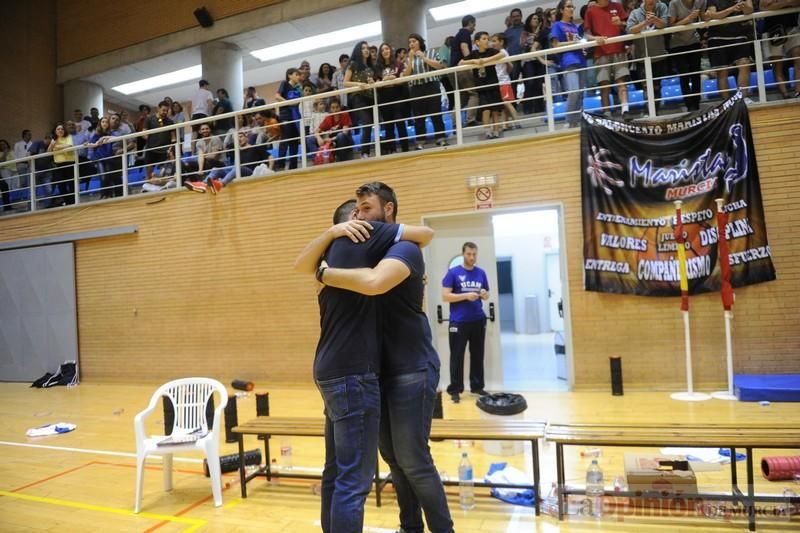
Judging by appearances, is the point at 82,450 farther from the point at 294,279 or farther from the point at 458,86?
the point at 458,86

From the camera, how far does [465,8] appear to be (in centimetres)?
1184

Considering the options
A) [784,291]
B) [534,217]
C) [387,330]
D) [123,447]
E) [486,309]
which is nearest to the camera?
[387,330]

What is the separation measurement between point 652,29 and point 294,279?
644 cm

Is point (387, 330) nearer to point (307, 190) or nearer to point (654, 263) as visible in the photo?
point (654, 263)

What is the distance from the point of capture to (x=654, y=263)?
6.69 metres

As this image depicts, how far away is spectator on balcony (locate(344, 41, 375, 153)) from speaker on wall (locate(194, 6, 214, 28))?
6.10 meters

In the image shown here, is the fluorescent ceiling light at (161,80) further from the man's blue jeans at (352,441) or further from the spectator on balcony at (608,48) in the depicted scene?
the man's blue jeans at (352,441)

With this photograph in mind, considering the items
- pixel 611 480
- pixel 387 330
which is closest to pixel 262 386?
pixel 611 480

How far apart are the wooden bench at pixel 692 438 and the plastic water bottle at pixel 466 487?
24.1 inches

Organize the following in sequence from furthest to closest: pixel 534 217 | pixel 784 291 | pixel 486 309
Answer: pixel 534 217
pixel 486 309
pixel 784 291

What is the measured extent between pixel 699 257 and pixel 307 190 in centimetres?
588

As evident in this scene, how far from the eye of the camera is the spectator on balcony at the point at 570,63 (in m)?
7.45

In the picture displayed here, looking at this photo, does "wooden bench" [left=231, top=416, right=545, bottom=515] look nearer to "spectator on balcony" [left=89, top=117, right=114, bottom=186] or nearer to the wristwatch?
the wristwatch

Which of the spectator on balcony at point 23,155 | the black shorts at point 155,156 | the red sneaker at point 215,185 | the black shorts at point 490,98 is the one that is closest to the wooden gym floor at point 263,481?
the red sneaker at point 215,185
